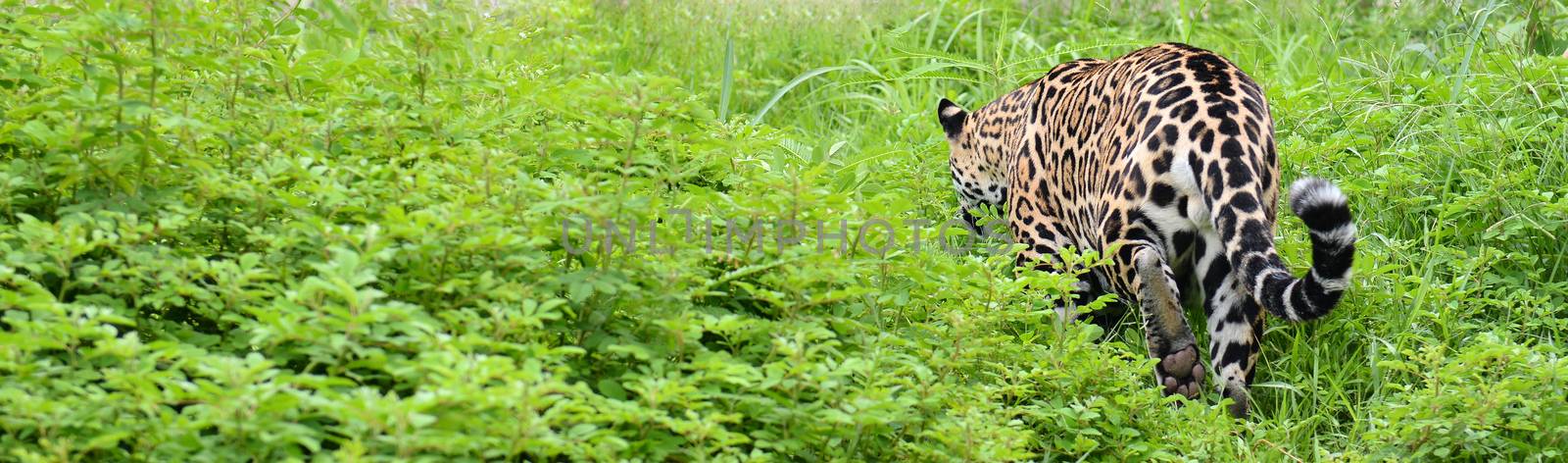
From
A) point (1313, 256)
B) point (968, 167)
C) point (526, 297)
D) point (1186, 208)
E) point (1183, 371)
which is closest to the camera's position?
point (526, 297)

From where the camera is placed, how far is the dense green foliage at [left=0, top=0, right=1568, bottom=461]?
2539 millimetres

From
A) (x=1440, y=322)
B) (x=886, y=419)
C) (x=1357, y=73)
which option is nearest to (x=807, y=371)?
(x=886, y=419)

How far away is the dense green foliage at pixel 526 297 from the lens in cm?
254

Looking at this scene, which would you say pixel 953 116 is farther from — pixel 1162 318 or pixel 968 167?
pixel 1162 318

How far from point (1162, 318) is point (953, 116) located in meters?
1.86

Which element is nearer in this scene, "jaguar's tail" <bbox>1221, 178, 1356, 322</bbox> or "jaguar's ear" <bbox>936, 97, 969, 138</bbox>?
"jaguar's tail" <bbox>1221, 178, 1356, 322</bbox>

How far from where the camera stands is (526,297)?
9.39ft

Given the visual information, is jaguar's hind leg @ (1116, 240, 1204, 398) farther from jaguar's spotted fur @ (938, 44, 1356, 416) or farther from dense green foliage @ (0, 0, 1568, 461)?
dense green foliage @ (0, 0, 1568, 461)

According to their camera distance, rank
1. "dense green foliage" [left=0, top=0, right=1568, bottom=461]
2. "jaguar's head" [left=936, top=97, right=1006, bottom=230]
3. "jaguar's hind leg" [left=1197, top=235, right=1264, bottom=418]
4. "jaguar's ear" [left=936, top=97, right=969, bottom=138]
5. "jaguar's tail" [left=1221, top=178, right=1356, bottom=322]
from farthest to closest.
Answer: "jaguar's ear" [left=936, top=97, right=969, bottom=138], "jaguar's head" [left=936, top=97, right=1006, bottom=230], "jaguar's hind leg" [left=1197, top=235, right=1264, bottom=418], "jaguar's tail" [left=1221, top=178, right=1356, bottom=322], "dense green foliage" [left=0, top=0, right=1568, bottom=461]

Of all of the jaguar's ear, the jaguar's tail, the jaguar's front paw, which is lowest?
the jaguar's front paw

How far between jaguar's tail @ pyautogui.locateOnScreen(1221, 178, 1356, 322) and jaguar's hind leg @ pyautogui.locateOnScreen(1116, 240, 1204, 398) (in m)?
0.25

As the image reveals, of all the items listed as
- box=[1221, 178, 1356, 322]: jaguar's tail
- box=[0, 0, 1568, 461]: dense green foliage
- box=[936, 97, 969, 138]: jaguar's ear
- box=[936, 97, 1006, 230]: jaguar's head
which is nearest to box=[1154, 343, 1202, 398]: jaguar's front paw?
box=[0, 0, 1568, 461]: dense green foliage

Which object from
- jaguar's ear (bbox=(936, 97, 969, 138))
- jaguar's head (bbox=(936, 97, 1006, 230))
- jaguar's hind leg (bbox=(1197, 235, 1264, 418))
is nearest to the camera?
jaguar's hind leg (bbox=(1197, 235, 1264, 418))

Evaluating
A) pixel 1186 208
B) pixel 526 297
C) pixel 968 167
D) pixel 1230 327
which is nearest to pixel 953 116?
pixel 968 167
